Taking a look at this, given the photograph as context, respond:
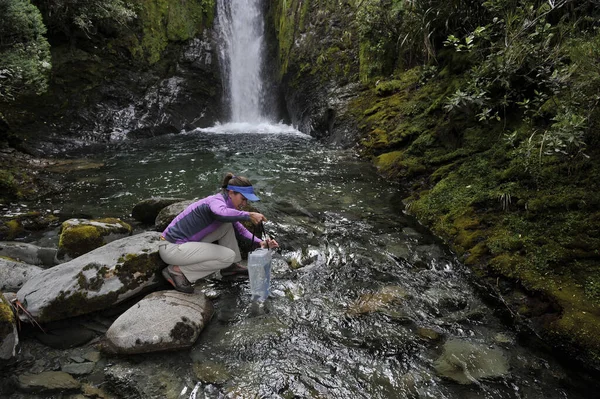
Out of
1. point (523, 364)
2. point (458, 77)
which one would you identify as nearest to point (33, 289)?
point (523, 364)

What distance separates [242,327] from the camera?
4.01m

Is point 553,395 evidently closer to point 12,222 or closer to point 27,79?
point 12,222

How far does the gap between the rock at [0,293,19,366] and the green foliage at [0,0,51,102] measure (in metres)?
8.16

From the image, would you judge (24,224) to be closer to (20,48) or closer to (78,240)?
(78,240)

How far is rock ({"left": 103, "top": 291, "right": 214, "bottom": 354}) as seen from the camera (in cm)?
353

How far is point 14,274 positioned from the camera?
444 cm

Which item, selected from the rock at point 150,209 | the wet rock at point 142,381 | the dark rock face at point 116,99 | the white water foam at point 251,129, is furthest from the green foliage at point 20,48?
the wet rock at point 142,381

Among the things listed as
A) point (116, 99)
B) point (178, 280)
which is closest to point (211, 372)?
point (178, 280)

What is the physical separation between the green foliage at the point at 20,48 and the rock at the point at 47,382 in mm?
8725

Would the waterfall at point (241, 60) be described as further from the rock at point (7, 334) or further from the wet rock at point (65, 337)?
the rock at point (7, 334)

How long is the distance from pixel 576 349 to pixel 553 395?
66 centimetres

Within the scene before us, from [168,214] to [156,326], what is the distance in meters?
2.88

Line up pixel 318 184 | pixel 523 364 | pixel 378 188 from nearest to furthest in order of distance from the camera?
pixel 523 364 < pixel 378 188 < pixel 318 184

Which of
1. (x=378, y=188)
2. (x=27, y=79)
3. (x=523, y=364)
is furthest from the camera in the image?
(x=27, y=79)
